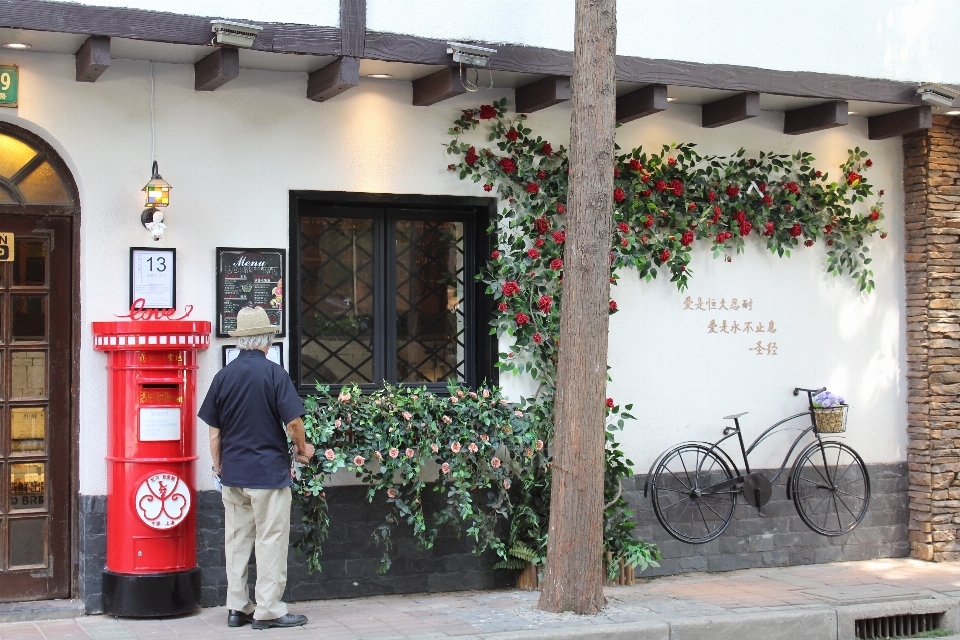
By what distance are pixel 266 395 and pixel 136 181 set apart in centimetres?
183

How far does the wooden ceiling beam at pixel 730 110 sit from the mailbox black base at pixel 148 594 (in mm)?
5329

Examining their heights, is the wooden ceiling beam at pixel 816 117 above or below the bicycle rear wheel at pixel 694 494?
above

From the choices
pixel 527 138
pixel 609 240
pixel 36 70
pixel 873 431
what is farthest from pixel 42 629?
pixel 873 431

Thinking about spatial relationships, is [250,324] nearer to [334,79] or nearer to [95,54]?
[334,79]

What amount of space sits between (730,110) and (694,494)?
3074 mm

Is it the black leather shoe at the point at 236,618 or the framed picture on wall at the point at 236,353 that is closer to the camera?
the black leather shoe at the point at 236,618

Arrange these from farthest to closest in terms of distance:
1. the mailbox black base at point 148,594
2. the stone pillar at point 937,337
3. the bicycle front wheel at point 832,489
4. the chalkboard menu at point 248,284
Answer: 1. the stone pillar at point 937,337
2. the bicycle front wheel at point 832,489
3. the chalkboard menu at point 248,284
4. the mailbox black base at point 148,594

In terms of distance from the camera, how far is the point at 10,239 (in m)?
7.36

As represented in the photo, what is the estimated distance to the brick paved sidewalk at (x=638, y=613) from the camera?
681 centimetres

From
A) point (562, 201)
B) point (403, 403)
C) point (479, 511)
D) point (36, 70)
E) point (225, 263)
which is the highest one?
point (36, 70)

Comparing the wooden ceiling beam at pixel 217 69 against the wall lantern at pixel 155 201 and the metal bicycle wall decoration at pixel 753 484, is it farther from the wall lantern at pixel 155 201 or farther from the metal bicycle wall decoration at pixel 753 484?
the metal bicycle wall decoration at pixel 753 484

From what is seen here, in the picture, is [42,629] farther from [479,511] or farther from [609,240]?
[609,240]

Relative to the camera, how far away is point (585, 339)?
711cm

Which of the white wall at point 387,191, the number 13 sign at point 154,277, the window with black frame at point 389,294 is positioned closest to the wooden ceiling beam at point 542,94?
the white wall at point 387,191
